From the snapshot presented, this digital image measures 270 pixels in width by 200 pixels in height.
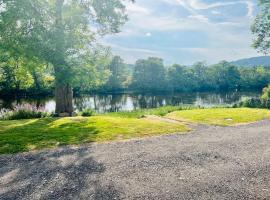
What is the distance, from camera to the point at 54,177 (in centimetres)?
1040

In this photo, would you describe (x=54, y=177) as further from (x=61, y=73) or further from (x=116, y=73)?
(x=116, y=73)

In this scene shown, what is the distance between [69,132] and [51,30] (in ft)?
29.7

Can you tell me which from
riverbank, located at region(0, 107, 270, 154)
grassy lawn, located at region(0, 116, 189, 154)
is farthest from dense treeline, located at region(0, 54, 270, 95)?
grassy lawn, located at region(0, 116, 189, 154)

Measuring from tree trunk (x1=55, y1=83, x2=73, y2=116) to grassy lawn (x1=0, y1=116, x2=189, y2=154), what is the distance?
18.1 ft

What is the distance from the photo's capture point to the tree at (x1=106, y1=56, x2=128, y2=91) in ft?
411

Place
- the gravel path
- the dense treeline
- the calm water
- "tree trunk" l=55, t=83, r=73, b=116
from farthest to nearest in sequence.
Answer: the dense treeline, the calm water, "tree trunk" l=55, t=83, r=73, b=116, the gravel path

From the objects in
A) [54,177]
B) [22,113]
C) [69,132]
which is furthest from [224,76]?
[54,177]

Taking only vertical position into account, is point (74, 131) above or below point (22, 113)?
below

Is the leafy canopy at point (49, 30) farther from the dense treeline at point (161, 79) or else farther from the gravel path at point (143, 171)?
the dense treeline at point (161, 79)

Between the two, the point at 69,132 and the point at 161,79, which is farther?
the point at 161,79

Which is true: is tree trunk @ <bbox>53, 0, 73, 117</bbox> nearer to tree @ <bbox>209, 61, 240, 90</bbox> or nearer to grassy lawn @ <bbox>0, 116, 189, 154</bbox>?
grassy lawn @ <bbox>0, 116, 189, 154</bbox>

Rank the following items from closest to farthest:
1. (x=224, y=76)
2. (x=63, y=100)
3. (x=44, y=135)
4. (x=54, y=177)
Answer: (x=54, y=177), (x=44, y=135), (x=63, y=100), (x=224, y=76)

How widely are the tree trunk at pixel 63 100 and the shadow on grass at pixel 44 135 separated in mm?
6262

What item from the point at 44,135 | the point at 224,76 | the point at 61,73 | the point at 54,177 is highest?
the point at 224,76
